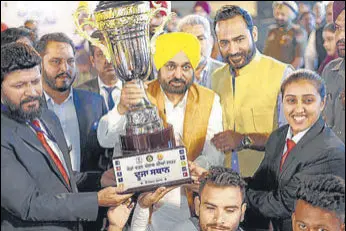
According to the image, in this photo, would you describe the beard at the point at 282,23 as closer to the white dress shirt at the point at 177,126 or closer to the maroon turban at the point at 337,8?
the maroon turban at the point at 337,8

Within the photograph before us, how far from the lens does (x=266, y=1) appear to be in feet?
7.36

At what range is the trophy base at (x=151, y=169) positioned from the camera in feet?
6.37

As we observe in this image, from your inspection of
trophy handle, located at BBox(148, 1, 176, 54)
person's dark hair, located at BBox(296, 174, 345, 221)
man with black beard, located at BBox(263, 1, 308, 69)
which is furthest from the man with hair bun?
trophy handle, located at BBox(148, 1, 176, 54)

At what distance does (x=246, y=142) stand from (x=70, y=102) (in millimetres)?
528

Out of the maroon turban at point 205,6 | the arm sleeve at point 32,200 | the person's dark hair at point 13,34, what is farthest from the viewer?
the maroon turban at point 205,6

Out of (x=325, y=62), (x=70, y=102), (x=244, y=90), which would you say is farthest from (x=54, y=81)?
(x=325, y=62)

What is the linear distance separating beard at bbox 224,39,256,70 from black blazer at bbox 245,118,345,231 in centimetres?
22

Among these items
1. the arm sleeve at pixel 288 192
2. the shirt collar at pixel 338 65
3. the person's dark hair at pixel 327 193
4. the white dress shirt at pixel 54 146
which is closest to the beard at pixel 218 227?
the arm sleeve at pixel 288 192

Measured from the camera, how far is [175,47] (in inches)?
82.2

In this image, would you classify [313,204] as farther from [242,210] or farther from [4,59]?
[4,59]

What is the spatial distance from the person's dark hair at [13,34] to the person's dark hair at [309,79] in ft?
2.43

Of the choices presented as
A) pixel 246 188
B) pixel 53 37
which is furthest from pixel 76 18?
pixel 246 188

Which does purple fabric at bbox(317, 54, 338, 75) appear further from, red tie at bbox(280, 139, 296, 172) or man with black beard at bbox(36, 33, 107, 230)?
man with black beard at bbox(36, 33, 107, 230)

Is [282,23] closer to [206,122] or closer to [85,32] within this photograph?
[206,122]
